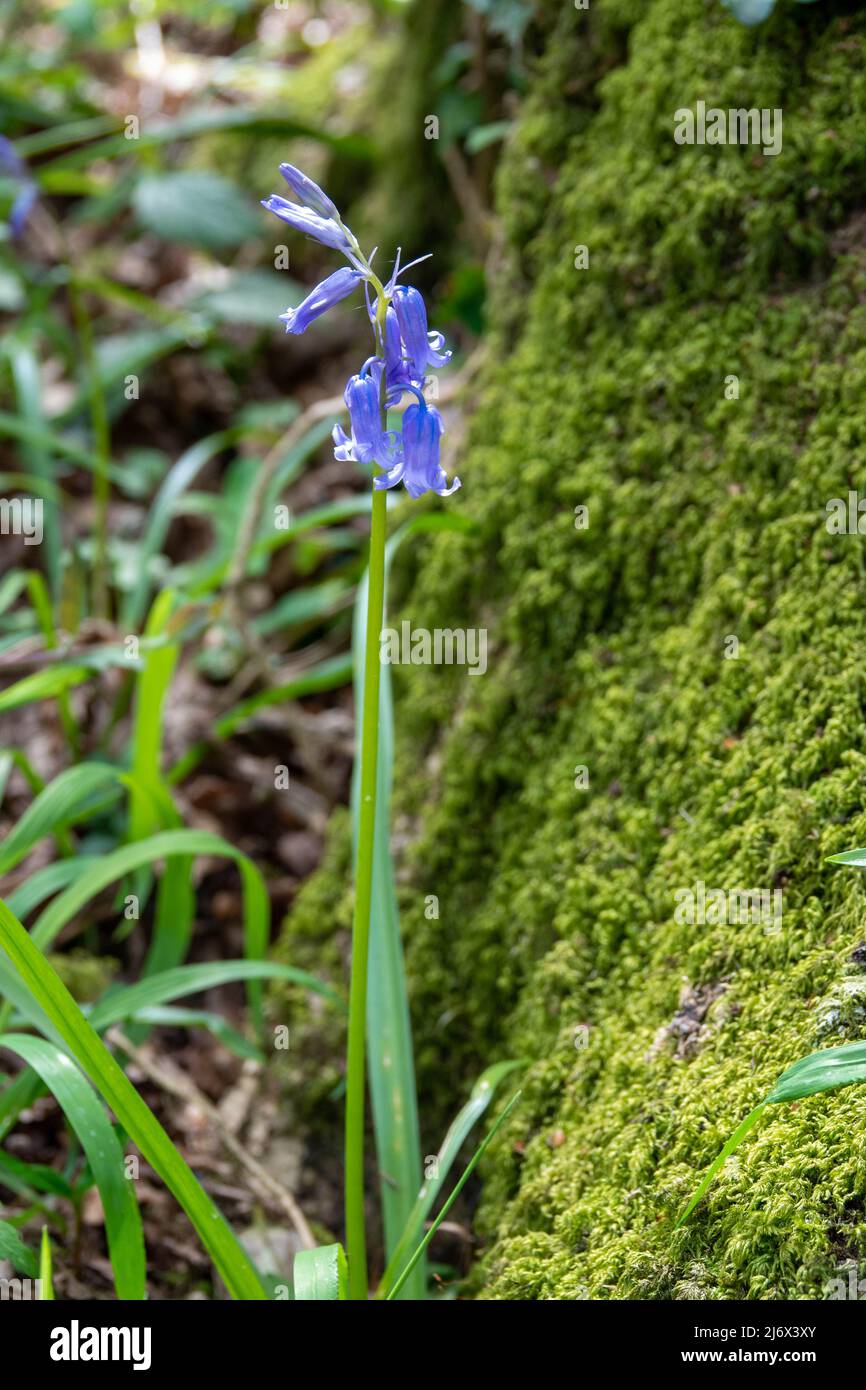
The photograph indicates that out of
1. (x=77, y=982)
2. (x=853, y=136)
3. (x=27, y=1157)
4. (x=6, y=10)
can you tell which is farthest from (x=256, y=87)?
(x=27, y=1157)

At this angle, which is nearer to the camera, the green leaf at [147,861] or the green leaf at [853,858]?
the green leaf at [853,858]

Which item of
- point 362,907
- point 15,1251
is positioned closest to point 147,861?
point 15,1251

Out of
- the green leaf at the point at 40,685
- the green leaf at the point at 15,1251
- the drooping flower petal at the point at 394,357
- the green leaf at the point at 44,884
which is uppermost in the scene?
the drooping flower petal at the point at 394,357

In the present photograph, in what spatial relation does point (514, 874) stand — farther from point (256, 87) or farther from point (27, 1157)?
point (256, 87)

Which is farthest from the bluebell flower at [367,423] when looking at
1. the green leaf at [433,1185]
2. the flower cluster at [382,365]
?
the green leaf at [433,1185]

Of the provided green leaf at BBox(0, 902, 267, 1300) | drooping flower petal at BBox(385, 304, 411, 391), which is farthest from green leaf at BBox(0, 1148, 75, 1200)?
drooping flower petal at BBox(385, 304, 411, 391)

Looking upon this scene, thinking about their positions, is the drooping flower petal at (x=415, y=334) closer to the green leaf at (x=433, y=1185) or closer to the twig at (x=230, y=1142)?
the green leaf at (x=433, y=1185)

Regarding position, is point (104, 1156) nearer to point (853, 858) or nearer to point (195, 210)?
point (853, 858)
